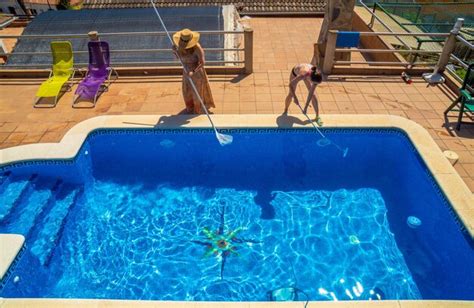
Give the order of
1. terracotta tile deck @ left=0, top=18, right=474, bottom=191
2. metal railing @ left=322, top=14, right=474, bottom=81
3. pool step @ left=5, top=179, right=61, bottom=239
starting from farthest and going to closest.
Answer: metal railing @ left=322, top=14, right=474, bottom=81, terracotta tile deck @ left=0, top=18, right=474, bottom=191, pool step @ left=5, top=179, right=61, bottom=239

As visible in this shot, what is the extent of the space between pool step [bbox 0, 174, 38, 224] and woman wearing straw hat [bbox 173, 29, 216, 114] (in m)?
3.85

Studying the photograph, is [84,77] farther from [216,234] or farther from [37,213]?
[216,234]

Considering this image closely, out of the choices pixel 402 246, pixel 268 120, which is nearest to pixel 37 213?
pixel 268 120

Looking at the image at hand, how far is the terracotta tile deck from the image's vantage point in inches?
328

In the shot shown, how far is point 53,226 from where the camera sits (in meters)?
6.59

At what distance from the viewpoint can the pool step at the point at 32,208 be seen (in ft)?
21.2

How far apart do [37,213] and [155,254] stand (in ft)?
8.32

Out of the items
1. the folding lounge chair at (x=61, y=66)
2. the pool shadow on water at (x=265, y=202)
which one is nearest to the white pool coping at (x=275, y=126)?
the pool shadow on water at (x=265, y=202)

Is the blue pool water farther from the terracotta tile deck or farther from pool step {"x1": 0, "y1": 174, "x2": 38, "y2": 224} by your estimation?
the terracotta tile deck

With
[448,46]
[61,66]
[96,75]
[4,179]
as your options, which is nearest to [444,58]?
[448,46]

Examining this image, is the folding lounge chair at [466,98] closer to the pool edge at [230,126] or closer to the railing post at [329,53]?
the pool edge at [230,126]

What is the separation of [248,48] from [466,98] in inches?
225

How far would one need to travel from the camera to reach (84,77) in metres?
10.6

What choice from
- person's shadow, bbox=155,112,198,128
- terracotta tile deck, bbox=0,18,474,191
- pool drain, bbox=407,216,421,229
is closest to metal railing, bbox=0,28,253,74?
terracotta tile deck, bbox=0,18,474,191
